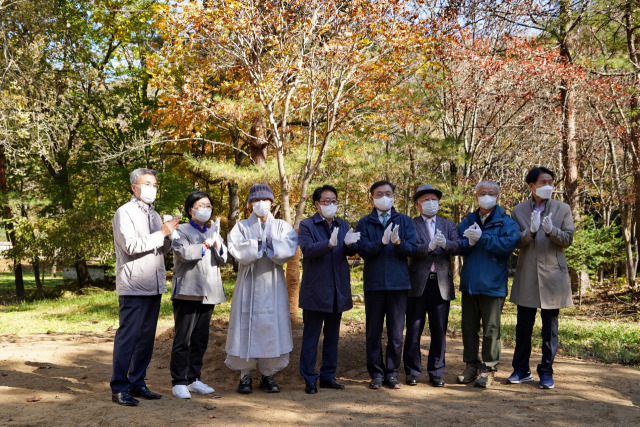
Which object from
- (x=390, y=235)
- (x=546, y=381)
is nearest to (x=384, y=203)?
(x=390, y=235)

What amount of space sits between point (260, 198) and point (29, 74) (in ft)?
28.6

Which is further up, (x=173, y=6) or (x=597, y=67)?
(x=597, y=67)

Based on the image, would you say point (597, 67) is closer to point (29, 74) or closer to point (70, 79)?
point (29, 74)

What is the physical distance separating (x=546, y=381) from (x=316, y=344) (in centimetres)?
219

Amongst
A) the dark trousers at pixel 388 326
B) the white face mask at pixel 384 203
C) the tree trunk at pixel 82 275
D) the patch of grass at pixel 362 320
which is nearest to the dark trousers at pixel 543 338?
the dark trousers at pixel 388 326

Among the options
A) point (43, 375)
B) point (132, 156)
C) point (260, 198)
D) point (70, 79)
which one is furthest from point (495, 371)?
point (70, 79)

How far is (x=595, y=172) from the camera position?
23625 millimetres

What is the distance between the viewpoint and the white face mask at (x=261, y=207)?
4.90 metres

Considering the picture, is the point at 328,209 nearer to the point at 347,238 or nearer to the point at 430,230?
the point at 347,238

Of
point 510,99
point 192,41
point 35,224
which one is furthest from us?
point 35,224

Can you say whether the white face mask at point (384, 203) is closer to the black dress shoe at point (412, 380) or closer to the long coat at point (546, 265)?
the long coat at point (546, 265)

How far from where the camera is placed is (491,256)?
5.04m

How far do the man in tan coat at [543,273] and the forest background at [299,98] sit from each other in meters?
2.99

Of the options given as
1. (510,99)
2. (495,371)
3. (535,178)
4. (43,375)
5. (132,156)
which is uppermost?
(510,99)
